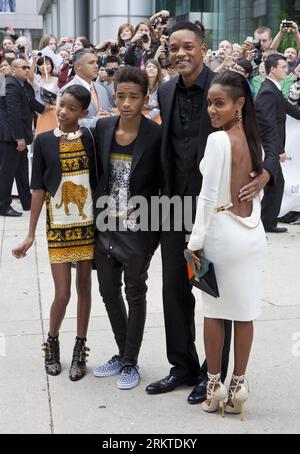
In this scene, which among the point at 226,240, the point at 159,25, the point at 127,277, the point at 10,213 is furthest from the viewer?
the point at 159,25

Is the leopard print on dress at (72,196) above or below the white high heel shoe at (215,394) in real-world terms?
above

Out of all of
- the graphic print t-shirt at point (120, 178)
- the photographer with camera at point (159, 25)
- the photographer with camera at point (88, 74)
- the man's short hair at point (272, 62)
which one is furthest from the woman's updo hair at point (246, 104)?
the photographer with camera at point (159, 25)

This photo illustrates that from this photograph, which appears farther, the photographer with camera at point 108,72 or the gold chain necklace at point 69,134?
the photographer with camera at point 108,72

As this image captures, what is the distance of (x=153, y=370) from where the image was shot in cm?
421

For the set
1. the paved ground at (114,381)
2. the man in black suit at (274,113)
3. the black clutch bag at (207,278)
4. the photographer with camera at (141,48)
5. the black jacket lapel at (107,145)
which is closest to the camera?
the black clutch bag at (207,278)

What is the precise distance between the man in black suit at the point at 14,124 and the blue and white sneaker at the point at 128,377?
5.32 metres

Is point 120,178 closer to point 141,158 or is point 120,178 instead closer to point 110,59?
point 141,158

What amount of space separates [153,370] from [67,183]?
1232 millimetres

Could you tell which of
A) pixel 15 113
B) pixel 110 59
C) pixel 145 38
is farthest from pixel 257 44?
pixel 15 113

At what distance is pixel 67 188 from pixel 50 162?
173 mm

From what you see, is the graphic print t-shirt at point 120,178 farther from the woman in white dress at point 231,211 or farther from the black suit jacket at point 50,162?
the woman in white dress at point 231,211

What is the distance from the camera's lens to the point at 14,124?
8828mm

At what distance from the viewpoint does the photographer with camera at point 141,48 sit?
916cm
